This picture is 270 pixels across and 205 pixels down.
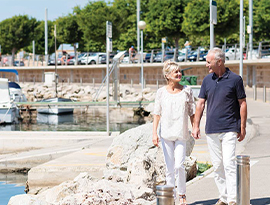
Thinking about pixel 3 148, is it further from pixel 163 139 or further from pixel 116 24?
pixel 116 24

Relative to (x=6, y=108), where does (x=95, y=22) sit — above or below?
above

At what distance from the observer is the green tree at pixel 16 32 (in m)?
80.7

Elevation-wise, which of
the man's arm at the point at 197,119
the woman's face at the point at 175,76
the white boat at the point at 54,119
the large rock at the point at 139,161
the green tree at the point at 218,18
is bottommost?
the white boat at the point at 54,119

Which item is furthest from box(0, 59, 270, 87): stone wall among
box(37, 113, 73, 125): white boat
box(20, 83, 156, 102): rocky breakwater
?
box(37, 113, 73, 125): white boat

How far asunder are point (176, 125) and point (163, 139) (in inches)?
9.7

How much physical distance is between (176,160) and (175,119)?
479 millimetres

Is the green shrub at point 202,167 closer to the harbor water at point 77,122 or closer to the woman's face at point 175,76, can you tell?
the woman's face at point 175,76

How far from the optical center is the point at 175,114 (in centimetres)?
621

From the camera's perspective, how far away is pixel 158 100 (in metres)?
6.32

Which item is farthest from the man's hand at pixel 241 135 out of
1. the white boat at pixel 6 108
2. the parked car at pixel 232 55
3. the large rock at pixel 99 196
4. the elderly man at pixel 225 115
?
the parked car at pixel 232 55

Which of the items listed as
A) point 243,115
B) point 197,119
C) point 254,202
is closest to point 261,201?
point 254,202

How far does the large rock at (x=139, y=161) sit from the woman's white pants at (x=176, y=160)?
4.36 ft

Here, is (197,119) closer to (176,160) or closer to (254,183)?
(176,160)

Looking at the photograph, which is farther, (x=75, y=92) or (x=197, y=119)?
(x=75, y=92)
